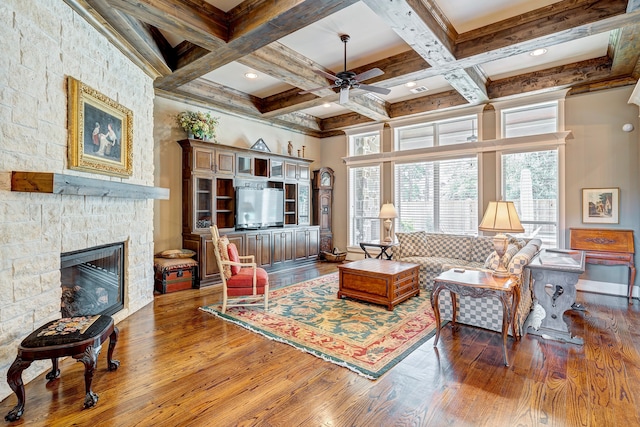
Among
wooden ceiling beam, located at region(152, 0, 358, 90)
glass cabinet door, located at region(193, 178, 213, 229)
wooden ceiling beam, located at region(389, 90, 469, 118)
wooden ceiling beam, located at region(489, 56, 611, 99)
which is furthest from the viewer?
wooden ceiling beam, located at region(389, 90, 469, 118)

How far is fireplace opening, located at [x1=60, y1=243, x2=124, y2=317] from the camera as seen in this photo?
305cm

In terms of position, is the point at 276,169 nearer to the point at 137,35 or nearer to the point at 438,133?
the point at 438,133

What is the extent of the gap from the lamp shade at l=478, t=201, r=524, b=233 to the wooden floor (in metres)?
1.12

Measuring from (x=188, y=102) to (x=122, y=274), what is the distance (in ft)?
10.5

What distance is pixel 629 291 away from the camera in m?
4.45

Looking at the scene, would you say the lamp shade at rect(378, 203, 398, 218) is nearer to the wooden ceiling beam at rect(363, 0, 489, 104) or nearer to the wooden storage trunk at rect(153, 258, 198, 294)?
the wooden ceiling beam at rect(363, 0, 489, 104)

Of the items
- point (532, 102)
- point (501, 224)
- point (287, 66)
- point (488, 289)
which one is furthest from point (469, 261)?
point (287, 66)

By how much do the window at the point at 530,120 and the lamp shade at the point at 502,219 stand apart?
3220 millimetres

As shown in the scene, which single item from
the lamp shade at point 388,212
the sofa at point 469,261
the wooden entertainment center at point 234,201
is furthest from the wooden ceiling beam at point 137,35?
the sofa at point 469,261

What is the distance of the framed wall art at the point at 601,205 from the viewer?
15.6 ft

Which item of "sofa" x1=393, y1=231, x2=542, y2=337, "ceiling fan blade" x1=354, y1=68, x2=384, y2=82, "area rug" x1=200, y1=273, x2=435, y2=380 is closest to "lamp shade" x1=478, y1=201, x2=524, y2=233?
"sofa" x1=393, y1=231, x2=542, y2=337

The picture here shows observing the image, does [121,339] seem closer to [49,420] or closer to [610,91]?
[49,420]

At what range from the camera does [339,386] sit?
2385 mm

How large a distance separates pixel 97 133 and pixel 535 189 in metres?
6.38
